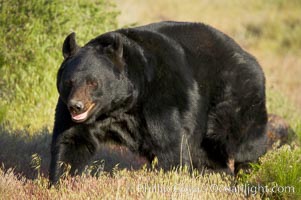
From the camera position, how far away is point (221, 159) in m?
7.67

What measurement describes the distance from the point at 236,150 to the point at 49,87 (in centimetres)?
428

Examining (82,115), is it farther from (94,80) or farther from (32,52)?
(32,52)

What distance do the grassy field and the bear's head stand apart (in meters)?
0.61

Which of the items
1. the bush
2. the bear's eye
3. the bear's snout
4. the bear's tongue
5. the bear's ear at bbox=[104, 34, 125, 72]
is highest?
the bear's ear at bbox=[104, 34, 125, 72]

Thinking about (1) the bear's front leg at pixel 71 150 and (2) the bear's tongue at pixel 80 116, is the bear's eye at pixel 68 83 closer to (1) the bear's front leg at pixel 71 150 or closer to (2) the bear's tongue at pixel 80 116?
(2) the bear's tongue at pixel 80 116

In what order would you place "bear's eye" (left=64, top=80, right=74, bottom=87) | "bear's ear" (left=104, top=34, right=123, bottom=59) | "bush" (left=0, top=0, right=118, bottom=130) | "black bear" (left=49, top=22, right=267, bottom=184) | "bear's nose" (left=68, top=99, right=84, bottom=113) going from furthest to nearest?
"bush" (left=0, top=0, right=118, bottom=130) < "bear's ear" (left=104, top=34, right=123, bottom=59) < "black bear" (left=49, top=22, right=267, bottom=184) < "bear's eye" (left=64, top=80, right=74, bottom=87) < "bear's nose" (left=68, top=99, right=84, bottom=113)

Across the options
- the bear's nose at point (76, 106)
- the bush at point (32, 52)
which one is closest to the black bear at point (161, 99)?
the bear's nose at point (76, 106)

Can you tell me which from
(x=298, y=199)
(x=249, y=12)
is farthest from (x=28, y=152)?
(x=249, y=12)

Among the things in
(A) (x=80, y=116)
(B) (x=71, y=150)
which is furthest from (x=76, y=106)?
(B) (x=71, y=150)

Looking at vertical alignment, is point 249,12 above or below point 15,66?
below

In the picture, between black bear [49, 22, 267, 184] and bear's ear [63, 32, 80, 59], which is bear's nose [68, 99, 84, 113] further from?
bear's ear [63, 32, 80, 59]

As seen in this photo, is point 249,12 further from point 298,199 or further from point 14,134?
point 298,199

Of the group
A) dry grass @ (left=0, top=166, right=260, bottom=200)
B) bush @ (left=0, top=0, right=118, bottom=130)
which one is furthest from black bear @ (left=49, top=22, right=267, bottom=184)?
bush @ (left=0, top=0, right=118, bottom=130)

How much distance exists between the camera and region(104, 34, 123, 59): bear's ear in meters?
6.46
